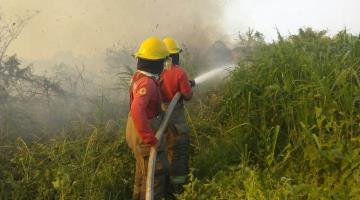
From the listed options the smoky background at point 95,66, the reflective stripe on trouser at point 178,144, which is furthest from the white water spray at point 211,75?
the reflective stripe on trouser at point 178,144

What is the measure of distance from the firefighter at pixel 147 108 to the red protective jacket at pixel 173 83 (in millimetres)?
630

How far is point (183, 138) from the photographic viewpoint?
518 cm

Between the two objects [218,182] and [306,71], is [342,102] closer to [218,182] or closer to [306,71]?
[306,71]

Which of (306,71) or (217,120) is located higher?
(306,71)

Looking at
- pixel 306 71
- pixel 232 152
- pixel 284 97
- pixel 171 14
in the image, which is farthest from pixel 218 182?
pixel 171 14

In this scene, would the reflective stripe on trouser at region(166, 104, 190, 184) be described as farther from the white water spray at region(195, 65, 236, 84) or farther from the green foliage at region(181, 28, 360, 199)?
the white water spray at region(195, 65, 236, 84)

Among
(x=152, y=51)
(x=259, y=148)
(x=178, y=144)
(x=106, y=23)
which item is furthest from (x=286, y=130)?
(x=106, y=23)

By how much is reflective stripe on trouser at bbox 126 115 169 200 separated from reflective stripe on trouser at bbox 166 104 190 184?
0.54 metres

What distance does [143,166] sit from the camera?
14.6 ft

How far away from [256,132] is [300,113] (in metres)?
0.59

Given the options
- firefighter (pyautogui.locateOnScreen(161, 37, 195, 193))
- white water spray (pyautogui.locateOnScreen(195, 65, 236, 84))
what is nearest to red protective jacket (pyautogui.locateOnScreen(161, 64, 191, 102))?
firefighter (pyautogui.locateOnScreen(161, 37, 195, 193))

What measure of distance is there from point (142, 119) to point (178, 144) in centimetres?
108

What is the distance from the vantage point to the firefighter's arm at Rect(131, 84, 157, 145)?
4.18 meters

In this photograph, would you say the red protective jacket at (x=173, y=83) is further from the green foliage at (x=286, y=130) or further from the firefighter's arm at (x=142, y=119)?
the firefighter's arm at (x=142, y=119)
